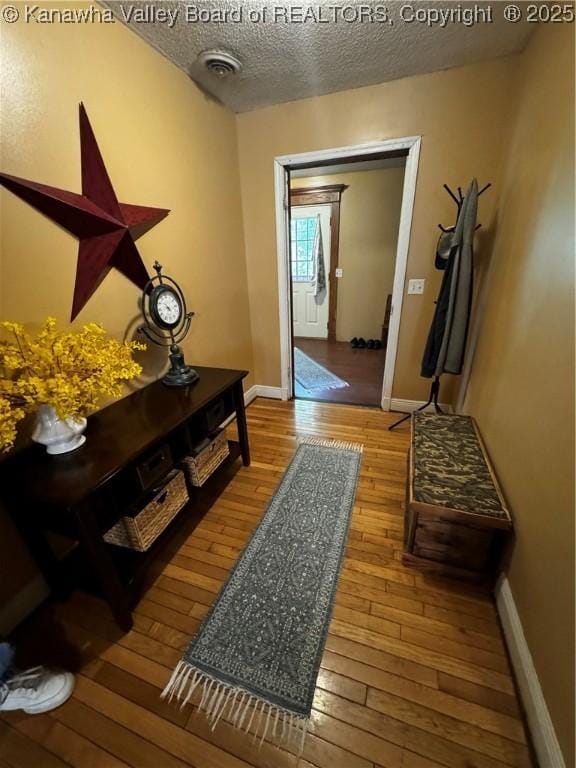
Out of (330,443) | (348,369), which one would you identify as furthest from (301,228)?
(330,443)

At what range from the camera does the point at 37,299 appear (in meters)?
1.18

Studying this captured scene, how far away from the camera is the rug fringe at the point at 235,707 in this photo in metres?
0.91

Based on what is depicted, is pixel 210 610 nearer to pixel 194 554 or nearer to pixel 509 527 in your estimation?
pixel 194 554

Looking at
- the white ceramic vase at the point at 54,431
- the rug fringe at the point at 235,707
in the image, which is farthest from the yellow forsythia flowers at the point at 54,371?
the rug fringe at the point at 235,707

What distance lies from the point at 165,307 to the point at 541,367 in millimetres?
1712

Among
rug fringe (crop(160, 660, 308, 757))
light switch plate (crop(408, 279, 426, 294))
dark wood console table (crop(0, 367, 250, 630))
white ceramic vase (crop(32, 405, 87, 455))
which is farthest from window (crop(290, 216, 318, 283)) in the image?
rug fringe (crop(160, 660, 308, 757))

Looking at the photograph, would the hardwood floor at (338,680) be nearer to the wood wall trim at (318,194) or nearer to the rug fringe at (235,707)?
the rug fringe at (235,707)

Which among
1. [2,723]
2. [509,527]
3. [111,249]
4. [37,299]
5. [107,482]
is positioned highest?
[111,249]

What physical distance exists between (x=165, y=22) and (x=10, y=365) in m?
1.79

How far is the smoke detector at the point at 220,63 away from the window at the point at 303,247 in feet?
9.04

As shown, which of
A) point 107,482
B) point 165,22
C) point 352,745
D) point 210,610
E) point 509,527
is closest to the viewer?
point 352,745

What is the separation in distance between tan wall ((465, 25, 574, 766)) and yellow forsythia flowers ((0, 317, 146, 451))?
60.3 inches

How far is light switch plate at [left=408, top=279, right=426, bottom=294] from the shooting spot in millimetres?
2266

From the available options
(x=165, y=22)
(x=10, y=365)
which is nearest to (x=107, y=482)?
(x=10, y=365)
